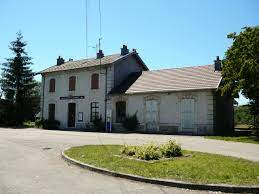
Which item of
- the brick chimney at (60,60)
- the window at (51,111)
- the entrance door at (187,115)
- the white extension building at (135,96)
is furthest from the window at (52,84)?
the entrance door at (187,115)

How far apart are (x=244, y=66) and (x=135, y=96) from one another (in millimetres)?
10804

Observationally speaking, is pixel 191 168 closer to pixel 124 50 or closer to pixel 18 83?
pixel 124 50

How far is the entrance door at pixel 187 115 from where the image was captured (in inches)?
1065

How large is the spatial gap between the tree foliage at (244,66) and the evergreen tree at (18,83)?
26.0 meters

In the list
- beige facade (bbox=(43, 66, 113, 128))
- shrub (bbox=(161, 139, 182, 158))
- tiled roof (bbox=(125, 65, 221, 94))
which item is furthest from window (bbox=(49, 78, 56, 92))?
shrub (bbox=(161, 139, 182, 158))

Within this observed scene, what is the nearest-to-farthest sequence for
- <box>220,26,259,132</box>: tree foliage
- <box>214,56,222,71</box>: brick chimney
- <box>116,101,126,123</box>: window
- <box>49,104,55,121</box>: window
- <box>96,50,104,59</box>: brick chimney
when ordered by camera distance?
1. <box>220,26,259,132</box>: tree foliage
2. <box>214,56,222,71</box>: brick chimney
3. <box>116,101,126,123</box>: window
4. <box>96,50,104,59</box>: brick chimney
5. <box>49,104,55,121</box>: window

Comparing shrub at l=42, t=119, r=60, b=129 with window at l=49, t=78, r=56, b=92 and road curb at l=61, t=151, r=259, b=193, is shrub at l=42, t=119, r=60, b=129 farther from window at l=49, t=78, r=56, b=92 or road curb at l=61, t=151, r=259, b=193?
road curb at l=61, t=151, r=259, b=193

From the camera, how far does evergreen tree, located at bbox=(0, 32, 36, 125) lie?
42.1 m

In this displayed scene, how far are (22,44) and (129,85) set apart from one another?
1837 cm

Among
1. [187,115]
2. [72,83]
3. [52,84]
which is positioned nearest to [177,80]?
[187,115]

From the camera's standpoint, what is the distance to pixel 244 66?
21.8m

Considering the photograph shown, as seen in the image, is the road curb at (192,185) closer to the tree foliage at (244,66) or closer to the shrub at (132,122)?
the tree foliage at (244,66)

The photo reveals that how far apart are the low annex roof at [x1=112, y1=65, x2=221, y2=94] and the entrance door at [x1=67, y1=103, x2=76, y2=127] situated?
5589 millimetres

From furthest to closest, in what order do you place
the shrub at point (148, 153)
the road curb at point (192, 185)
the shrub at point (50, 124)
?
the shrub at point (50, 124)
the shrub at point (148, 153)
the road curb at point (192, 185)
